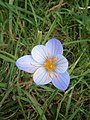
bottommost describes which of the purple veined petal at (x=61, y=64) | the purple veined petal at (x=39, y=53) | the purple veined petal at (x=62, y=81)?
the purple veined petal at (x=62, y=81)

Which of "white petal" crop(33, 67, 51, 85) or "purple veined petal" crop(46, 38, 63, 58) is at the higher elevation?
"purple veined petal" crop(46, 38, 63, 58)

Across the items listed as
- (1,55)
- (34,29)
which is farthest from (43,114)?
(34,29)

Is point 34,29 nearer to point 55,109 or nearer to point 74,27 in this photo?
point 74,27

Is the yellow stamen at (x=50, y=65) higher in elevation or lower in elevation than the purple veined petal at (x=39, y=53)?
lower

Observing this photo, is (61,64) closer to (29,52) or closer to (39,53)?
(39,53)

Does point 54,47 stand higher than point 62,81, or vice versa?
point 54,47

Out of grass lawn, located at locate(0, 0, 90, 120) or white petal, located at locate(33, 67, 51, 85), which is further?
grass lawn, located at locate(0, 0, 90, 120)

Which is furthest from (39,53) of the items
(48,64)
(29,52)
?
(29,52)
